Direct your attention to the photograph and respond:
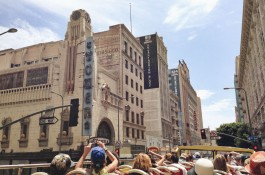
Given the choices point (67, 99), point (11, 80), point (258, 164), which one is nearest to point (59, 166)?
point (258, 164)

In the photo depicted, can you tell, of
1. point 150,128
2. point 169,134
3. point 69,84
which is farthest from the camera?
point 169,134

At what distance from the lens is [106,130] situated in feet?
125

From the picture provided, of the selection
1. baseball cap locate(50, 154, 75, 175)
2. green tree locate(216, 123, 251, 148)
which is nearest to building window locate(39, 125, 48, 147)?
baseball cap locate(50, 154, 75, 175)

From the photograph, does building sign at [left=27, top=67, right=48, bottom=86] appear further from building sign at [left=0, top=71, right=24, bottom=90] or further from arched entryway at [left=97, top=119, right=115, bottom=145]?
arched entryway at [left=97, top=119, right=115, bottom=145]

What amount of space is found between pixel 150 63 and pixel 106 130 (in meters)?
33.9

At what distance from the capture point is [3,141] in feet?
122

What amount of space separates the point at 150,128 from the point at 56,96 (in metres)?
32.8

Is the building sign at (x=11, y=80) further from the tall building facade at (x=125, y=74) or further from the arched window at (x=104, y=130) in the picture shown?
the arched window at (x=104, y=130)

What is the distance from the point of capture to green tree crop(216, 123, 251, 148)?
52.8m

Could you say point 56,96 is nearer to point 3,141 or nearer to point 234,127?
point 3,141

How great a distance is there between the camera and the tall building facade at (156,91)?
2488 inches

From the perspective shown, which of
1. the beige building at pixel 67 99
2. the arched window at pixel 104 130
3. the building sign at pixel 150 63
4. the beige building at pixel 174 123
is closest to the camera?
the beige building at pixel 67 99

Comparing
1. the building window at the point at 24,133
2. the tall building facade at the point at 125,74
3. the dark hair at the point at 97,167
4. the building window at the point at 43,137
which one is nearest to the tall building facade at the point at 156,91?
the tall building facade at the point at 125,74

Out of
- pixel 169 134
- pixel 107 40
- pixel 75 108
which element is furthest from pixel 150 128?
pixel 75 108
